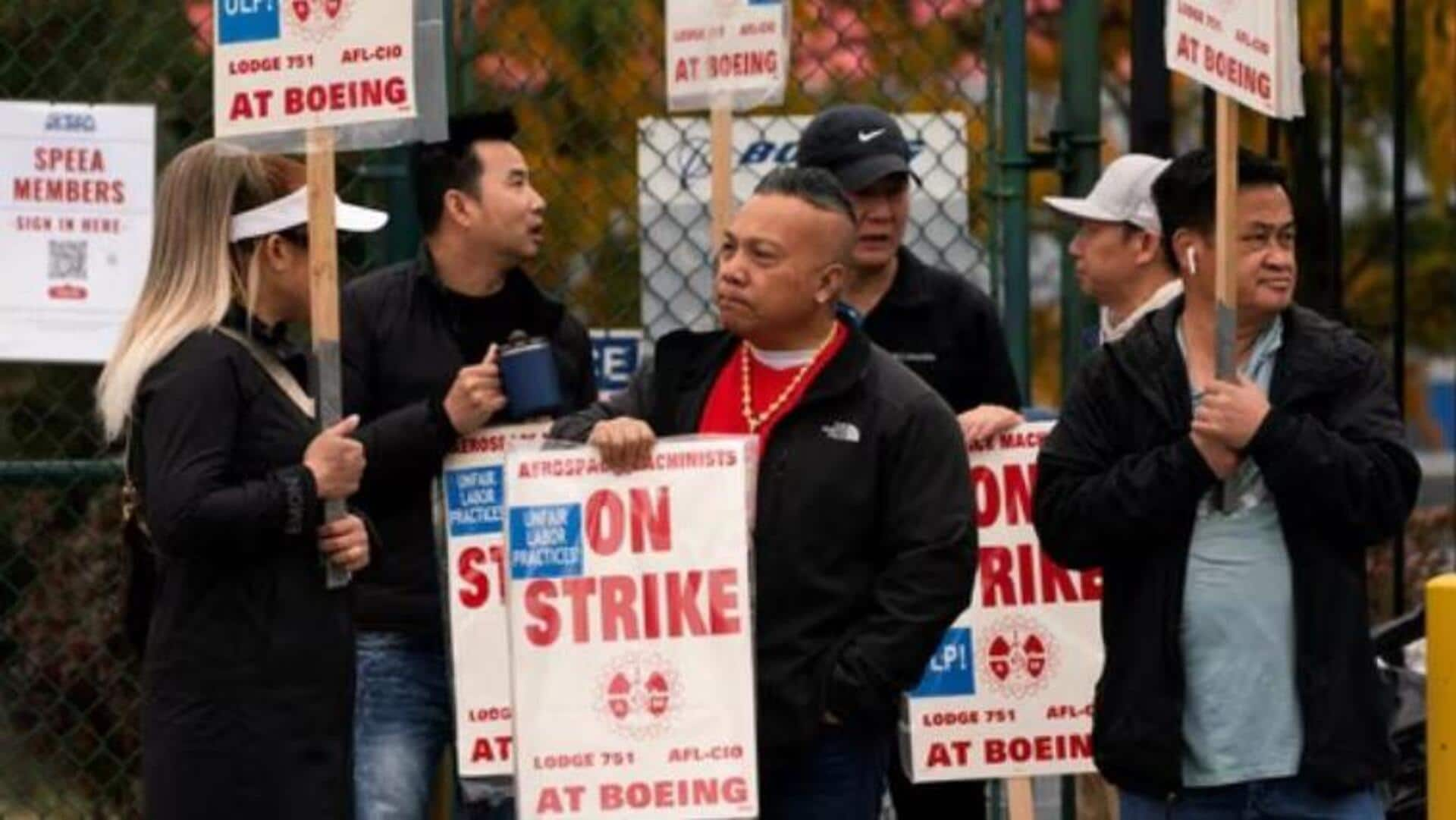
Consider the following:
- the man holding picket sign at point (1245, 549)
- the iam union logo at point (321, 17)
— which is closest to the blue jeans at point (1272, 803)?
the man holding picket sign at point (1245, 549)

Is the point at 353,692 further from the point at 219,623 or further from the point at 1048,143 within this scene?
the point at 1048,143

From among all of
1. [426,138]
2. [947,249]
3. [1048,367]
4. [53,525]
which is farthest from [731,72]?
[1048,367]

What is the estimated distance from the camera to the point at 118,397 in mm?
6438

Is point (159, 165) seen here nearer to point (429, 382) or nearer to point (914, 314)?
point (429, 382)

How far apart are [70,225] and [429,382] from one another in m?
1.14

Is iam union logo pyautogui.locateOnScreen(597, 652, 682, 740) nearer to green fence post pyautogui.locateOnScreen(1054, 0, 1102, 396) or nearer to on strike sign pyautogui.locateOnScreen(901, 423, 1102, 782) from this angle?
on strike sign pyautogui.locateOnScreen(901, 423, 1102, 782)

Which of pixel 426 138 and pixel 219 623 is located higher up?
pixel 426 138

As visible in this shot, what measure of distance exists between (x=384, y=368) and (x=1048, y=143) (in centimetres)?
176

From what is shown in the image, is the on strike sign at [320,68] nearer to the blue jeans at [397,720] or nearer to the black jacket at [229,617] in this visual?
the black jacket at [229,617]

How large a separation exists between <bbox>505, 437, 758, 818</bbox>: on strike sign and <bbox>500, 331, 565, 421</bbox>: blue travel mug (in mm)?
830

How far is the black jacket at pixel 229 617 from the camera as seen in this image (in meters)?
6.34

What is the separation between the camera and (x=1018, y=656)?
24.7 ft

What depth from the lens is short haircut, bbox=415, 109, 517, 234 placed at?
758cm

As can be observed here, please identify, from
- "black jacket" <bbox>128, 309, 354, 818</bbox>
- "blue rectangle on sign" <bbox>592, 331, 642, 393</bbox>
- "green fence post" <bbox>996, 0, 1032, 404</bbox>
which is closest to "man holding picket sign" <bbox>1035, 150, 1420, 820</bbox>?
"black jacket" <bbox>128, 309, 354, 818</bbox>
